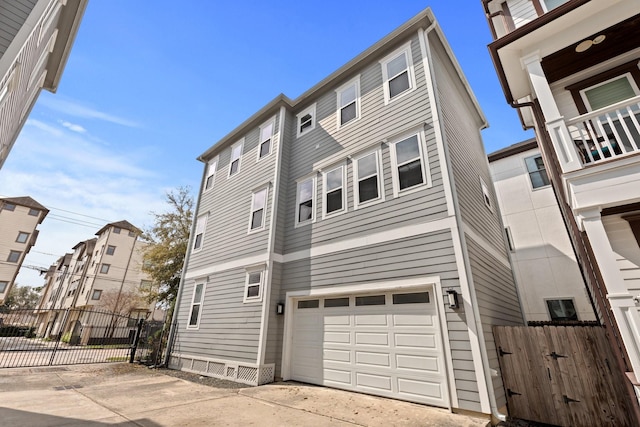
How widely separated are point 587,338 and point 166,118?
49.0 feet

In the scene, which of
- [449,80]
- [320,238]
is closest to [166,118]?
[320,238]

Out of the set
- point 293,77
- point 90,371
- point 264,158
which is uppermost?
point 293,77

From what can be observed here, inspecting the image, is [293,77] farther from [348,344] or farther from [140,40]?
[348,344]

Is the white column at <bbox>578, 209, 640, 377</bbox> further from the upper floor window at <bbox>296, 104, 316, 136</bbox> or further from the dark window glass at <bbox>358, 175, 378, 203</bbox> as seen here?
the upper floor window at <bbox>296, 104, 316, 136</bbox>

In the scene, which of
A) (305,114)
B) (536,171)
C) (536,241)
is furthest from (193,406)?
(536,171)

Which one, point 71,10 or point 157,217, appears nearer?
point 71,10

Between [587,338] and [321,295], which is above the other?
[321,295]

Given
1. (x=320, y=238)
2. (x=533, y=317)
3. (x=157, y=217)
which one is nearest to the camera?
(x=320, y=238)

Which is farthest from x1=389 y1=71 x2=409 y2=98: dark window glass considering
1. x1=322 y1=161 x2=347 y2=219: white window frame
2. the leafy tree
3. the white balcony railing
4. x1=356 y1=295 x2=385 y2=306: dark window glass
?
the leafy tree

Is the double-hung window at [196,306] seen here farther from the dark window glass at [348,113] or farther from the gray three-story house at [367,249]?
the dark window glass at [348,113]

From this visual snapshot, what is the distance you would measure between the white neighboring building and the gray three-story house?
3.09 meters

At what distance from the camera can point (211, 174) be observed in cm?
1334

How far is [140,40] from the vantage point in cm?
838

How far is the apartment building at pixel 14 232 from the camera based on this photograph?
92.0 ft
